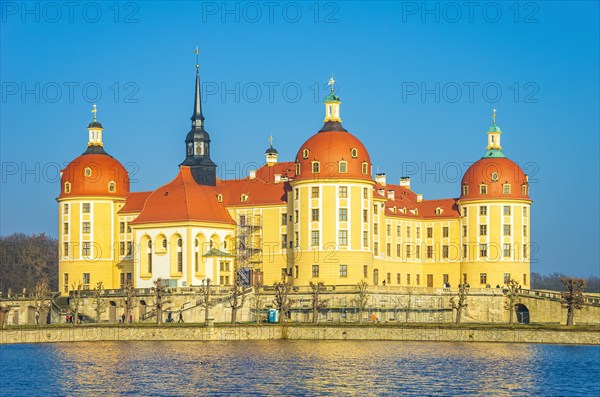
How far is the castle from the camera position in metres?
109

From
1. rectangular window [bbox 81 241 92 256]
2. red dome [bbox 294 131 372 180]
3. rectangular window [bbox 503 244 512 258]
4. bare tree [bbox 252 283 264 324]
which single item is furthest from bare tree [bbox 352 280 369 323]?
rectangular window [bbox 81 241 92 256]

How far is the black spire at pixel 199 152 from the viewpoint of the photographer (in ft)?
391

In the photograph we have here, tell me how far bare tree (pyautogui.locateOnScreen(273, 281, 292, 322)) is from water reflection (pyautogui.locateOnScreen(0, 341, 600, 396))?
698 cm

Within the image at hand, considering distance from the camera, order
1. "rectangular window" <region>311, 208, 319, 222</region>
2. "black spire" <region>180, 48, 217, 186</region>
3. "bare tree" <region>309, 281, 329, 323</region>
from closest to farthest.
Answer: "bare tree" <region>309, 281, 329, 323</region> → "rectangular window" <region>311, 208, 319, 222</region> → "black spire" <region>180, 48, 217, 186</region>

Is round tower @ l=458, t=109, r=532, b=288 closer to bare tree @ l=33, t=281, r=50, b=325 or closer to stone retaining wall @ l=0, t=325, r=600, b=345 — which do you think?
stone retaining wall @ l=0, t=325, r=600, b=345

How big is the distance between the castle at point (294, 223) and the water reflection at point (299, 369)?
2268 centimetres

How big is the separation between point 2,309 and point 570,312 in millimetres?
45831

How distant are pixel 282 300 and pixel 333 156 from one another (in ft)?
53.4

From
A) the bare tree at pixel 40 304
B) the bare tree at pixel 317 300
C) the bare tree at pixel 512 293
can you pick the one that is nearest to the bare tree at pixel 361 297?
the bare tree at pixel 317 300

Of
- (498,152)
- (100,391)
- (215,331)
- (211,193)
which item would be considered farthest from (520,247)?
(100,391)

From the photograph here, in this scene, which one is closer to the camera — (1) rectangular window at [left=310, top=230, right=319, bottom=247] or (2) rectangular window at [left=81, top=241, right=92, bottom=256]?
(1) rectangular window at [left=310, top=230, right=319, bottom=247]

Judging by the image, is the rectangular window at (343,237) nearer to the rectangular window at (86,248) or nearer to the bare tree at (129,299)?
the bare tree at (129,299)

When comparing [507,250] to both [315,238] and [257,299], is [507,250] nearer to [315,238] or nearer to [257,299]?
[315,238]

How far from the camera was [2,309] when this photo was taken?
10744 cm
